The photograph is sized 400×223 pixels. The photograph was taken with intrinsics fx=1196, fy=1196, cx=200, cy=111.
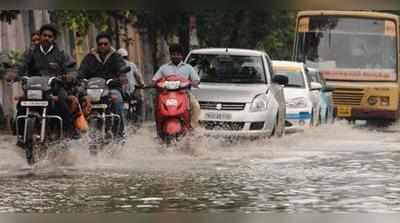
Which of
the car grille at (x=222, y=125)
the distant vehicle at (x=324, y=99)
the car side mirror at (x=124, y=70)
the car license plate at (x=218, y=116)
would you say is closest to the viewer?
the car side mirror at (x=124, y=70)

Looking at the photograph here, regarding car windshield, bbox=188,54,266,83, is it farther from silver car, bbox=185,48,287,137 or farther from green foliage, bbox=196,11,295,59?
green foliage, bbox=196,11,295,59

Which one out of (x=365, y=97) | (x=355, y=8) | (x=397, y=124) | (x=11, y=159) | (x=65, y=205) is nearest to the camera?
(x=355, y=8)

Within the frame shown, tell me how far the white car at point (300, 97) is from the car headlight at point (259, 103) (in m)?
3.89

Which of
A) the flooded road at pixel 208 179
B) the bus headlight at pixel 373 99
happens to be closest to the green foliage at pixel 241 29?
the bus headlight at pixel 373 99

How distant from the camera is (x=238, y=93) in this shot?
1820 cm

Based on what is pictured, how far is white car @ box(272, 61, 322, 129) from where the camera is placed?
2222 centimetres

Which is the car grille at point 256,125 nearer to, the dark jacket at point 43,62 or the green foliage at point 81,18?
the dark jacket at point 43,62

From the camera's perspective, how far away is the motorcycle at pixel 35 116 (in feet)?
43.9

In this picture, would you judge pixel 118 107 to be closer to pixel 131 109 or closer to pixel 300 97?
→ pixel 131 109

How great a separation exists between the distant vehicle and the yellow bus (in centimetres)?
208

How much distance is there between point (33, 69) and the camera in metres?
14.3

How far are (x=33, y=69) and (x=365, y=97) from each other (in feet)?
51.6
